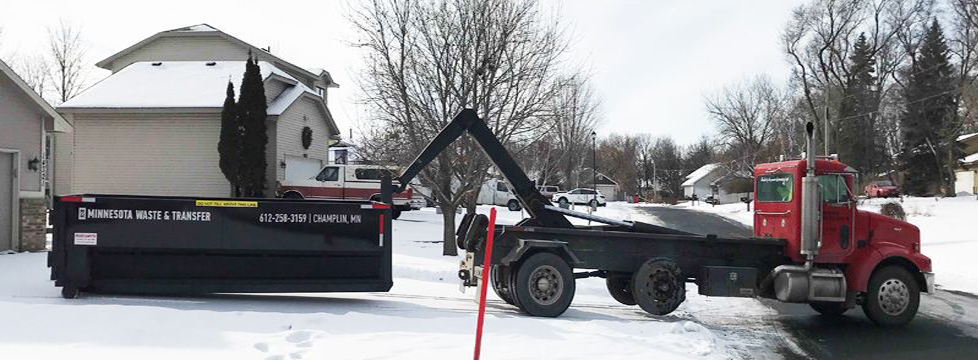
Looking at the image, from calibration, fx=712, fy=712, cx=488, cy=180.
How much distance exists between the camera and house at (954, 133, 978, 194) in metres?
53.9

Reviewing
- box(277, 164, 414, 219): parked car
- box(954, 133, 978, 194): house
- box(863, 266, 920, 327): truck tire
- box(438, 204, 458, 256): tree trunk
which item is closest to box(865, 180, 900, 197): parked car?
box(954, 133, 978, 194): house

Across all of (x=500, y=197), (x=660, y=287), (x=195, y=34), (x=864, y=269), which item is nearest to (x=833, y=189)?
(x=864, y=269)

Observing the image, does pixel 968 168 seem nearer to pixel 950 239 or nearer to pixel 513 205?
pixel 950 239

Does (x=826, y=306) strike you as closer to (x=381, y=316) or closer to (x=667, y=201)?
(x=381, y=316)

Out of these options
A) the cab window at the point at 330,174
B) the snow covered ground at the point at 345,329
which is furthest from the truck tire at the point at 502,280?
the cab window at the point at 330,174

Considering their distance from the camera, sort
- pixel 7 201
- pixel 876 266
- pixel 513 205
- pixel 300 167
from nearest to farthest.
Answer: pixel 876 266 → pixel 7 201 → pixel 300 167 → pixel 513 205

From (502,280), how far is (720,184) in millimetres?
78201

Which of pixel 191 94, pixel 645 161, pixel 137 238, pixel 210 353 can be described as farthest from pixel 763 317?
pixel 645 161

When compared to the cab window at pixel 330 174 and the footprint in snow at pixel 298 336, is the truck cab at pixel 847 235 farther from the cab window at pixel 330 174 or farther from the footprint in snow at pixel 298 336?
the cab window at pixel 330 174

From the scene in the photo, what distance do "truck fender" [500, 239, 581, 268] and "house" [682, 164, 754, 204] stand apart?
5051cm

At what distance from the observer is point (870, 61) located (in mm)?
54781

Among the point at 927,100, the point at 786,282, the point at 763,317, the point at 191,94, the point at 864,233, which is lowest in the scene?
the point at 763,317

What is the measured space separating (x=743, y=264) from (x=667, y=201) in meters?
68.2

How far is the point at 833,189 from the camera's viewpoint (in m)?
9.70
